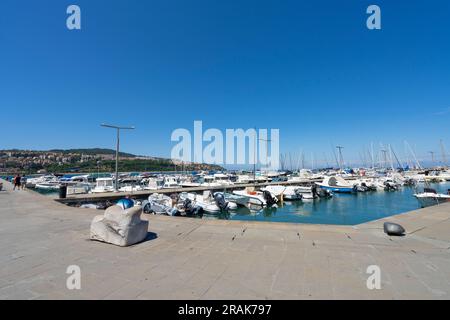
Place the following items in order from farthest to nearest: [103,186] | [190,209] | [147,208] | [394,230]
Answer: [103,186], [190,209], [147,208], [394,230]

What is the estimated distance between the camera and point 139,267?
4.29 m

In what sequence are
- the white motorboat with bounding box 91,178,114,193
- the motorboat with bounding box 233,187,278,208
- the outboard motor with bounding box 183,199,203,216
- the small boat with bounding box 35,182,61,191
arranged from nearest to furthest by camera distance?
the outboard motor with bounding box 183,199,203,216 → the motorboat with bounding box 233,187,278,208 → the white motorboat with bounding box 91,178,114,193 → the small boat with bounding box 35,182,61,191

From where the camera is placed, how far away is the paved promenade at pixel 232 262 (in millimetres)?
3379

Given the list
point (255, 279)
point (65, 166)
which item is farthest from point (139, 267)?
point (65, 166)

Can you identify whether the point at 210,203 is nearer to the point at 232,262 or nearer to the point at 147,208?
the point at 147,208

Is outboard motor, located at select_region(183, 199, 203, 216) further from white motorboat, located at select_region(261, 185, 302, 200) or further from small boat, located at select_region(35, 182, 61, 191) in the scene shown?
small boat, located at select_region(35, 182, 61, 191)

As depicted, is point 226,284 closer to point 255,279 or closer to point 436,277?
point 255,279

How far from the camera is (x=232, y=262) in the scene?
4559 mm

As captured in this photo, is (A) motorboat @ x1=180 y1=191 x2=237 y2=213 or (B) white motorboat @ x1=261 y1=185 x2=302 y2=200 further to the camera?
(B) white motorboat @ x1=261 y1=185 x2=302 y2=200

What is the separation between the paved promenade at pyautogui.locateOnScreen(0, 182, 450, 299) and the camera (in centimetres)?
338

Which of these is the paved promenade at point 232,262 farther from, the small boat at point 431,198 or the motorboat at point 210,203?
the small boat at point 431,198

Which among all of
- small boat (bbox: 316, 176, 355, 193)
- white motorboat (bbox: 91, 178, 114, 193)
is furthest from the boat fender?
small boat (bbox: 316, 176, 355, 193)

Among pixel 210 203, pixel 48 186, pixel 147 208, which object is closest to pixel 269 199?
pixel 210 203
